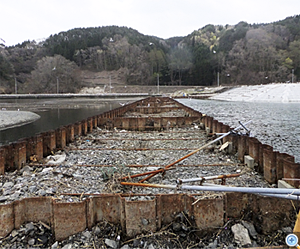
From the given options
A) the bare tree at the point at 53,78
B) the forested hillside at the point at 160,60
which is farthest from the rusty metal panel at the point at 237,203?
the bare tree at the point at 53,78

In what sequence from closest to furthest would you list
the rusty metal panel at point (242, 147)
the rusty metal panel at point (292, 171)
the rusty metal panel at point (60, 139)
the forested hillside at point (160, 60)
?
the rusty metal panel at point (292, 171), the rusty metal panel at point (242, 147), the rusty metal panel at point (60, 139), the forested hillside at point (160, 60)

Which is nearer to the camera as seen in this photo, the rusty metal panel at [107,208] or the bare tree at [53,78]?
the rusty metal panel at [107,208]

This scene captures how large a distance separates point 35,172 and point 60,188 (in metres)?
1.29

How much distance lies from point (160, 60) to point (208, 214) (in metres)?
115

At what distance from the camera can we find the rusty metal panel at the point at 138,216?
3.10 m

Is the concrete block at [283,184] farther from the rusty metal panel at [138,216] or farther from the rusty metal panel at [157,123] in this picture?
the rusty metal panel at [157,123]

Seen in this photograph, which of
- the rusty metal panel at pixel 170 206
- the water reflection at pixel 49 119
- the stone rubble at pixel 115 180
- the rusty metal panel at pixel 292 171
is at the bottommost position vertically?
the water reflection at pixel 49 119

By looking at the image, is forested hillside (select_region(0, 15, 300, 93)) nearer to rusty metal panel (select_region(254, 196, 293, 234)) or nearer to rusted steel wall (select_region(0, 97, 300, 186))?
rusted steel wall (select_region(0, 97, 300, 186))

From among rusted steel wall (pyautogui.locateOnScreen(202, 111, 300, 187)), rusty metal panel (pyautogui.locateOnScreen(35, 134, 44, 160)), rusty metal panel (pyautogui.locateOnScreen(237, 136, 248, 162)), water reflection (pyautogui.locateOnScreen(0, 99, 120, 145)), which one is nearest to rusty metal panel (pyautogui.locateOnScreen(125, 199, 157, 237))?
rusted steel wall (pyautogui.locateOnScreen(202, 111, 300, 187))

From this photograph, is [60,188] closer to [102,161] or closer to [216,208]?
[102,161]

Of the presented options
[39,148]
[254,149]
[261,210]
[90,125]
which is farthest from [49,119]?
[261,210]

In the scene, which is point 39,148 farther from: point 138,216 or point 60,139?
point 138,216

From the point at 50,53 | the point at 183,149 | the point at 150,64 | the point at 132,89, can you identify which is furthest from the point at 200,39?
the point at 183,149

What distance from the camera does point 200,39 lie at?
13975cm
